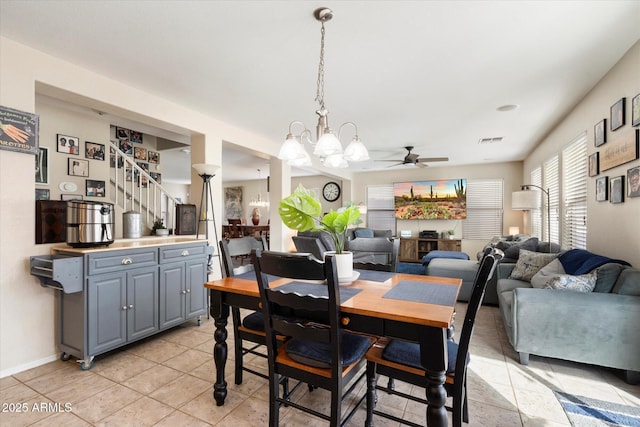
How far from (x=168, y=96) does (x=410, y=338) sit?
327cm

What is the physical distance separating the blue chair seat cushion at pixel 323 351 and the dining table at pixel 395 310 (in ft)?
0.54

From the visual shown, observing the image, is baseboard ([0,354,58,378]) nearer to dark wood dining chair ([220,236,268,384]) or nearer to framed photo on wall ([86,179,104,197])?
dark wood dining chair ([220,236,268,384])

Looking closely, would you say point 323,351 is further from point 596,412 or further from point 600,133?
point 600,133

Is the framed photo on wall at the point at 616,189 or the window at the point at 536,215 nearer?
the framed photo on wall at the point at 616,189

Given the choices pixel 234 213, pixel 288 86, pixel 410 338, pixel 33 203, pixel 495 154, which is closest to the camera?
pixel 410 338

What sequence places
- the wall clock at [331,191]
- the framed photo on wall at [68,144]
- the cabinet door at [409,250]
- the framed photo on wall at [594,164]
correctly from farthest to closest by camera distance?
1. the wall clock at [331,191]
2. the cabinet door at [409,250]
3. the framed photo on wall at [68,144]
4. the framed photo on wall at [594,164]

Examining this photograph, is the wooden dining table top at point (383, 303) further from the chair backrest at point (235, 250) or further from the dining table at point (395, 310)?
the chair backrest at point (235, 250)

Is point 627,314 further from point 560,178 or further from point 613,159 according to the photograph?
point 560,178

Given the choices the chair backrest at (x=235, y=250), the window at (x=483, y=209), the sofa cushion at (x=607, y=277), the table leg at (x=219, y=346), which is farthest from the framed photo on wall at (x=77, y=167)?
the window at (x=483, y=209)

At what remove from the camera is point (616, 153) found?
2.63 meters

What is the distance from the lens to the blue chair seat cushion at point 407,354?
1441mm

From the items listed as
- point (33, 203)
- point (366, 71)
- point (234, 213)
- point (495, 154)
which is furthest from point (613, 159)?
point (234, 213)

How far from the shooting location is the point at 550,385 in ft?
7.04

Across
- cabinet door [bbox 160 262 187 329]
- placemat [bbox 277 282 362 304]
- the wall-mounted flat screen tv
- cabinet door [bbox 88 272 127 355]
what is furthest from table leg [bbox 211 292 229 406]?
the wall-mounted flat screen tv
